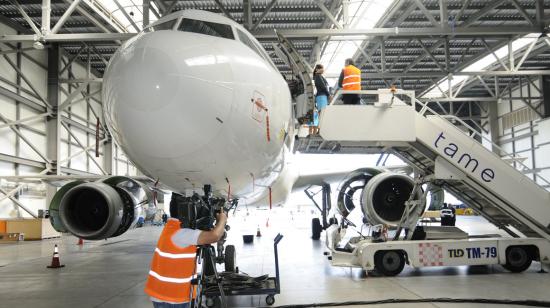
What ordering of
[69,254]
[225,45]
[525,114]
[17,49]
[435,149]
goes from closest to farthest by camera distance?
[225,45]
[435,149]
[69,254]
[17,49]
[525,114]

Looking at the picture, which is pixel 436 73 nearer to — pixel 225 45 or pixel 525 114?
pixel 525 114

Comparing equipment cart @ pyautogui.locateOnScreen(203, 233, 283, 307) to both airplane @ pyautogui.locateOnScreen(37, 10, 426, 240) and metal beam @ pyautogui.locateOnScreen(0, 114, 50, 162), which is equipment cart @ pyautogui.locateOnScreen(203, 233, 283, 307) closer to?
airplane @ pyautogui.locateOnScreen(37, 10, 426, 240)

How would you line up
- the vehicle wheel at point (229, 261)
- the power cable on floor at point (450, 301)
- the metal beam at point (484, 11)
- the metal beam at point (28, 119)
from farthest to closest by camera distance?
the metal beam at point (28, 119)
the metal beam at point (484, 11)
the vehicle wheel at point (229, 261)
the power cable on floor at point (450, 301)

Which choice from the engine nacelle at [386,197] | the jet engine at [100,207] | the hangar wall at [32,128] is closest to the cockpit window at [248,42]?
the engine nacelle at [386,197]

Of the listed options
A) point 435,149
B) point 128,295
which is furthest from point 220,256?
point 435,149

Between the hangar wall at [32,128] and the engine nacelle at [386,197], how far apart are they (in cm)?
1137

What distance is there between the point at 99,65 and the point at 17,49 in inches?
259

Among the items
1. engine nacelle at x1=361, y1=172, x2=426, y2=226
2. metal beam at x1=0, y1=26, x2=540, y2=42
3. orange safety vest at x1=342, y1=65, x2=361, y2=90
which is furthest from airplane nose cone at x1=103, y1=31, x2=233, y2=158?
metal beam at x1=0, y1=26, x2=540, y2=42

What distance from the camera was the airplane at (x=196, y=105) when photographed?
3.74 m

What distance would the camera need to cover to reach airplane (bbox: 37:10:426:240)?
374 cm

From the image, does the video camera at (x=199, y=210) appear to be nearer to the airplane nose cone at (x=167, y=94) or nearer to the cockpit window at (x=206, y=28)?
the airplane nose cone at (x=167, y=94)

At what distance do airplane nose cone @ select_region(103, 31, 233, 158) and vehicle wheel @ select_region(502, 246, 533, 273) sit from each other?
5.83m

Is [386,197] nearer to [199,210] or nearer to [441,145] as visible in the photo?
[441,145]

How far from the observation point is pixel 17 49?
704 inches
